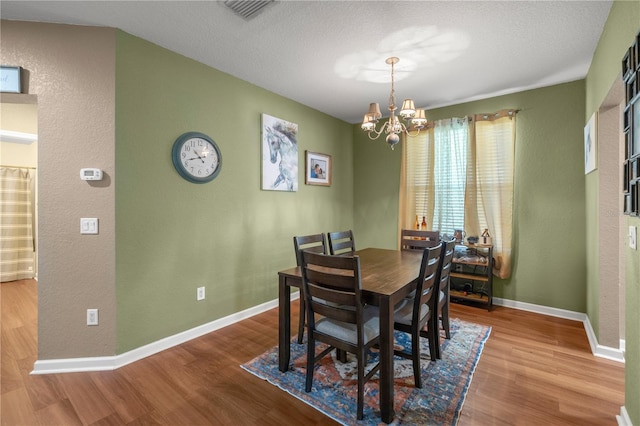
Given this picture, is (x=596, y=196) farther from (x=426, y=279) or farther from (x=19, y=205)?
(x=19, y=205)

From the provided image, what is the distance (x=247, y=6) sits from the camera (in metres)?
1.95

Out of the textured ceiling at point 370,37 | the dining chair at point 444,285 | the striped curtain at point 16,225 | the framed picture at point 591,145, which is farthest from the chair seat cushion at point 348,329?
the striped curtain at point 16,225

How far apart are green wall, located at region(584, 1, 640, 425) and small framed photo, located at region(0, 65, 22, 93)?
3683 mm

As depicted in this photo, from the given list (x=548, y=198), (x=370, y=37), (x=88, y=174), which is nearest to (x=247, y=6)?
(x=370, y=37)

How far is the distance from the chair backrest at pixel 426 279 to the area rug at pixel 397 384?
0.41 m

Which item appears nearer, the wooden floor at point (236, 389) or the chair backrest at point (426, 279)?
the wooden floor at point (236, 389)

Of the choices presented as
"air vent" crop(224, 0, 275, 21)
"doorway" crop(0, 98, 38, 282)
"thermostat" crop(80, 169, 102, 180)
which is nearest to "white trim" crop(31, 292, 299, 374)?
"thermostat" crop(80, 169, 102, 180)

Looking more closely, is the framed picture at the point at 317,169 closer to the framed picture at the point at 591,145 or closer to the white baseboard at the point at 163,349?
the white baseboard at the point at 163,349

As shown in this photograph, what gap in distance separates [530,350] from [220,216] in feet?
10.1

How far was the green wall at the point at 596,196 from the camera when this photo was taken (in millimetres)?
1431

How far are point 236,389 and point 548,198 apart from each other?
3.64 meters

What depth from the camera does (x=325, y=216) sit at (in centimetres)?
432

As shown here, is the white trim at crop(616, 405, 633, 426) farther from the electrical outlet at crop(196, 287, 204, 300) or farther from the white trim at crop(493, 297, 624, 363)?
the electrical outlet at crop(196, 287, 204, 300)

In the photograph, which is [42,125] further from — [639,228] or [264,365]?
[639,228]
